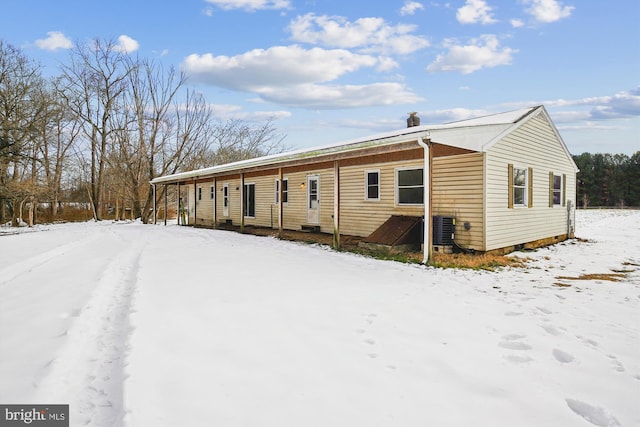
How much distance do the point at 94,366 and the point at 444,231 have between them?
8.16 m

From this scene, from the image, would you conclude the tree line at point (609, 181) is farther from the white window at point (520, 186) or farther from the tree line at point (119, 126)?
the tree line at point (119, 126)

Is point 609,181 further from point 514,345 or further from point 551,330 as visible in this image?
point 514,345

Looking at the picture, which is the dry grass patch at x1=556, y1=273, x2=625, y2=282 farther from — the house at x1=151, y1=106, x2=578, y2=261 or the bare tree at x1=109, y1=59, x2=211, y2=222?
the bare tree at x1=109, y1=59, x2=211, y2=222

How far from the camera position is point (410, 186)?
10.6m

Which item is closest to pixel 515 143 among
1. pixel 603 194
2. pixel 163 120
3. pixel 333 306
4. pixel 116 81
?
pixel 333 306

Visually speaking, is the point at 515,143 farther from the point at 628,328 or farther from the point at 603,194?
the point at 603,194

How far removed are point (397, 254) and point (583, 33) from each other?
458 inches

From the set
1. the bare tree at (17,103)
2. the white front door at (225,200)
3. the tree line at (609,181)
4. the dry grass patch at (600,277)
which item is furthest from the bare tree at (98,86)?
the tree line at (609,181)

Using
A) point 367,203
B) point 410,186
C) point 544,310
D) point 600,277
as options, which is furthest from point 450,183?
point 544,310

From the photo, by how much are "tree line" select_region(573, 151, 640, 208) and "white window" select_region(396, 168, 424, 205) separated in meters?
51.8

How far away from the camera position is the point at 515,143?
993 cm

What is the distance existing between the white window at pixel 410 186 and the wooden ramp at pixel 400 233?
60 cm

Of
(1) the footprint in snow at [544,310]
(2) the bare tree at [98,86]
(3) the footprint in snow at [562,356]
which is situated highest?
(2) the bare tree at [98,86]

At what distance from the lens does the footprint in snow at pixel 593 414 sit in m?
2.34
